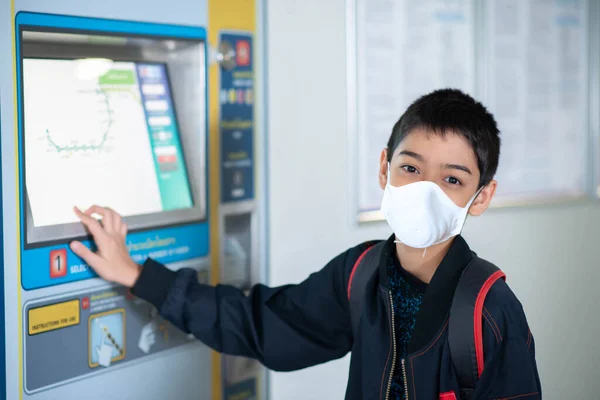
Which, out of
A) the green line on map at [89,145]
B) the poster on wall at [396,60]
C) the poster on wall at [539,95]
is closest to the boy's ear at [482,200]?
the poster on wall at [396,60]

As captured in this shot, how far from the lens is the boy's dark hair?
162 cm

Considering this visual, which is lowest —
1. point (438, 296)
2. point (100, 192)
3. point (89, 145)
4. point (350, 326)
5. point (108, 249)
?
point (350, 326)

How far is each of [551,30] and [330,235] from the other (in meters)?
1.51

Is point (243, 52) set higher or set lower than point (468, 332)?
higher

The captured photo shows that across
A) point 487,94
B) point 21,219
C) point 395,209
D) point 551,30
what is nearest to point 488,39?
point 487,94

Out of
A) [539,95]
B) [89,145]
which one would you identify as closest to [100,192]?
[89,145]

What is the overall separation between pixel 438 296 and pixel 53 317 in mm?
831

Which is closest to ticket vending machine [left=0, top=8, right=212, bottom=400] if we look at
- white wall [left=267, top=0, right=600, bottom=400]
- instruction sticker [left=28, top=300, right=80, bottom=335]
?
instruction sticker [left=28, top=300, right=80, bottom=335]

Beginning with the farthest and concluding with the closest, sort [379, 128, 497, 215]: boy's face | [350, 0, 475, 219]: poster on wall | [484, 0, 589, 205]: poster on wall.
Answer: [484, 0, 589, 205]: poster on wall → [350, 0, 475, 219]: poster on wall → [379, 128, 497, 215]: boy's face

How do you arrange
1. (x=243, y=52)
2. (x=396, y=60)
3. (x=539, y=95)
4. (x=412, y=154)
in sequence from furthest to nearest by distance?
(x=539, y=95) → (x=396, y=60) → (x=243, y=52) → (x=412, y=154)

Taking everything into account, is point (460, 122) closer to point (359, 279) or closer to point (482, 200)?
point (482, 200)

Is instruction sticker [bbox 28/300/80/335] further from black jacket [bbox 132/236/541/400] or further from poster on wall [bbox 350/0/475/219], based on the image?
poster on wall [bbox 350/0/475/219]

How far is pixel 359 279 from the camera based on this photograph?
5.61ft

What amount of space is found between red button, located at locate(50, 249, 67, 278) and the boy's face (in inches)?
29.2
